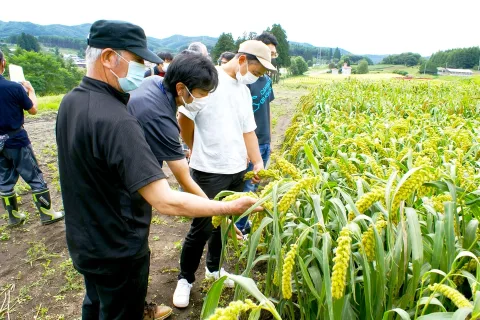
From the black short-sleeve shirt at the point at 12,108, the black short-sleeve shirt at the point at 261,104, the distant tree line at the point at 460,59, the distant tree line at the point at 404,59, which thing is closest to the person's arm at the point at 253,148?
the black short-sleeve shirt at the point at 261,104

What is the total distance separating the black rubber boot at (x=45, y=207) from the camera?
376cm

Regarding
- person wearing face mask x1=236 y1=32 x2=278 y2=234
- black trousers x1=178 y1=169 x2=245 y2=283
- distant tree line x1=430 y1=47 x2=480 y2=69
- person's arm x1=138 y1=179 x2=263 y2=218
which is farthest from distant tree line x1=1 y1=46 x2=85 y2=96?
distant tree line x1=430 y1=47 x2=480 y2=69

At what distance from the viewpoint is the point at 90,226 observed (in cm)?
150

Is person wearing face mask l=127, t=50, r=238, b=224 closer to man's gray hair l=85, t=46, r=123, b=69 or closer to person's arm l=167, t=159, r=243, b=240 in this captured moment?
person's arm l=167, t=159, r=243, b=240

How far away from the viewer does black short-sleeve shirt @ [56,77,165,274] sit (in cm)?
131

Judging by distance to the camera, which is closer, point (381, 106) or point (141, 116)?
point (141, 116)

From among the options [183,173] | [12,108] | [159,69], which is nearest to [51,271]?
[12,108]

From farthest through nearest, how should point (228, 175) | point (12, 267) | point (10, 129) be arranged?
point (10, 129), point (12, 267), point (228, 175)

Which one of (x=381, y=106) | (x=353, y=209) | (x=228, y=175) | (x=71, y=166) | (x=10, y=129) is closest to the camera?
(x=353, y=209)

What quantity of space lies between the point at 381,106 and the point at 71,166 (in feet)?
17.0

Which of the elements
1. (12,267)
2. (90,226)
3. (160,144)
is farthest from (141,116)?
(12,267)

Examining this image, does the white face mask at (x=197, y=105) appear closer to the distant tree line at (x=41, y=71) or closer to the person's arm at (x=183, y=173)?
the person's arm at (x=183, y=173)

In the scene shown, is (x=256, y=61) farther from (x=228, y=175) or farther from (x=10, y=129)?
(x=10, y=129)

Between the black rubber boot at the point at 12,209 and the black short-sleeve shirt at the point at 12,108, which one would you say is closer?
the black short-sleeve shirt at the point at 12,108
